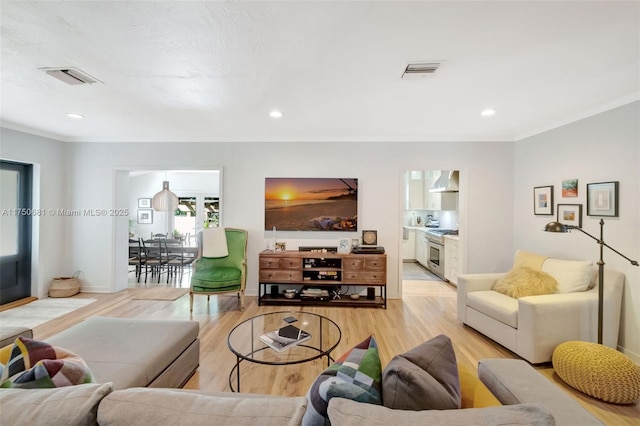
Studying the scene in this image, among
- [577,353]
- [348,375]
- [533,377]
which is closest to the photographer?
[348,375]

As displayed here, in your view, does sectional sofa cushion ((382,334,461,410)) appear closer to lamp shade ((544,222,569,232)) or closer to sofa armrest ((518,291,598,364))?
sofa armrest ((518,291,598,364))

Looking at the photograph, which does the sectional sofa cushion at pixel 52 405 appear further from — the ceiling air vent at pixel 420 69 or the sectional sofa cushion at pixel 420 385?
the ceiling air vent at pixel 420 69

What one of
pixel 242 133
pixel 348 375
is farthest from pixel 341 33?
pixel 242 133

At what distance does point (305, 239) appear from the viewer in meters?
4.32

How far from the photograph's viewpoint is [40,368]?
3.17 feet

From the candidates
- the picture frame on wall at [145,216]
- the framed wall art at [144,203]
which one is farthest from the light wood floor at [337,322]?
the framed wall art at [144,203]

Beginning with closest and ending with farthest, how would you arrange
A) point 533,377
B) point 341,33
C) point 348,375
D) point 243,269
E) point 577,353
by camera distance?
point 348,375, point 533,377, point 341,33, point 577,353, point 243,269

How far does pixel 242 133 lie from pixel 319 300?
270 centimetres

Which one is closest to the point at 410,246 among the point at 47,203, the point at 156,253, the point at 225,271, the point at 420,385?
the point at 225,271

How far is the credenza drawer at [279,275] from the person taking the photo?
3.90m

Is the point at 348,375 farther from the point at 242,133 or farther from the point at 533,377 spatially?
the point at 242,133

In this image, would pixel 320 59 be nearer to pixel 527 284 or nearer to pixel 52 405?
pixel 52 405

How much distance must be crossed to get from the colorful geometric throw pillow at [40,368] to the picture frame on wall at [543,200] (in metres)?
4.58

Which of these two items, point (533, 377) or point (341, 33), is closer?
point (533, 377)
